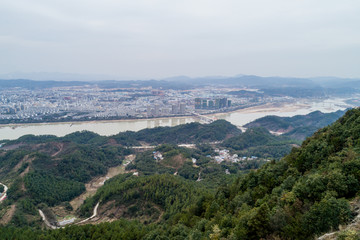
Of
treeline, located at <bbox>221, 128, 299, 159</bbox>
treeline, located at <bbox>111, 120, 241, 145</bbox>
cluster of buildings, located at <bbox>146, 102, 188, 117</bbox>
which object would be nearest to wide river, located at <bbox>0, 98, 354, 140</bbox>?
cluster of buildings, located at <bbox>146, 102, 188, 117</bbox>

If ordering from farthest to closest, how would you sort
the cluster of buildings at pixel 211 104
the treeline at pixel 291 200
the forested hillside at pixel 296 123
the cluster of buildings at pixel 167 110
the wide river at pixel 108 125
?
the cluster of buildings at pixel 211 104
the cluster of buildings at pixel 167 110
the wide river at pixel 108 125
the forested hillside at pixel 296 123
the treeline at pixel 291 200

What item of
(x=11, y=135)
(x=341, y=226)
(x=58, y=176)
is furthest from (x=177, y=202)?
(x=11, y=135)

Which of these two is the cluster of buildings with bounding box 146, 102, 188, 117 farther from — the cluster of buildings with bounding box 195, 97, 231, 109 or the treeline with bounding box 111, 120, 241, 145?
the treeline with bounding box 111, 120, 241, 145

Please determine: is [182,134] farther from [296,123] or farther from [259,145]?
[296,123]

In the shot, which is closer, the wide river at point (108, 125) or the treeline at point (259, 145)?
the treeline at point (259, 145)

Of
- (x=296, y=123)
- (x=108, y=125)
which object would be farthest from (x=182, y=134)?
(x=296, y=123)

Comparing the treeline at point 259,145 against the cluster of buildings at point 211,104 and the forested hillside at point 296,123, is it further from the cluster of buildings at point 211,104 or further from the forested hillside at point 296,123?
the cluster of buildings at point 211,104

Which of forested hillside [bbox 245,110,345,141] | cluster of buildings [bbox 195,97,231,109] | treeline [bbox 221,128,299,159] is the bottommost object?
treeline [bbox 221,128,299,159]

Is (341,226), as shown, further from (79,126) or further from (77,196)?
(79,126)

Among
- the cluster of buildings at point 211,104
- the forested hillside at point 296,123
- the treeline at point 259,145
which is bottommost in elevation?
the treeline at point 259,145

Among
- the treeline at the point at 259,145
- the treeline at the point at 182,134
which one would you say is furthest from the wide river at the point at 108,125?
the treeline at the point at 259,145

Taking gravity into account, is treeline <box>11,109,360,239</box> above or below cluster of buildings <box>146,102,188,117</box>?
above
